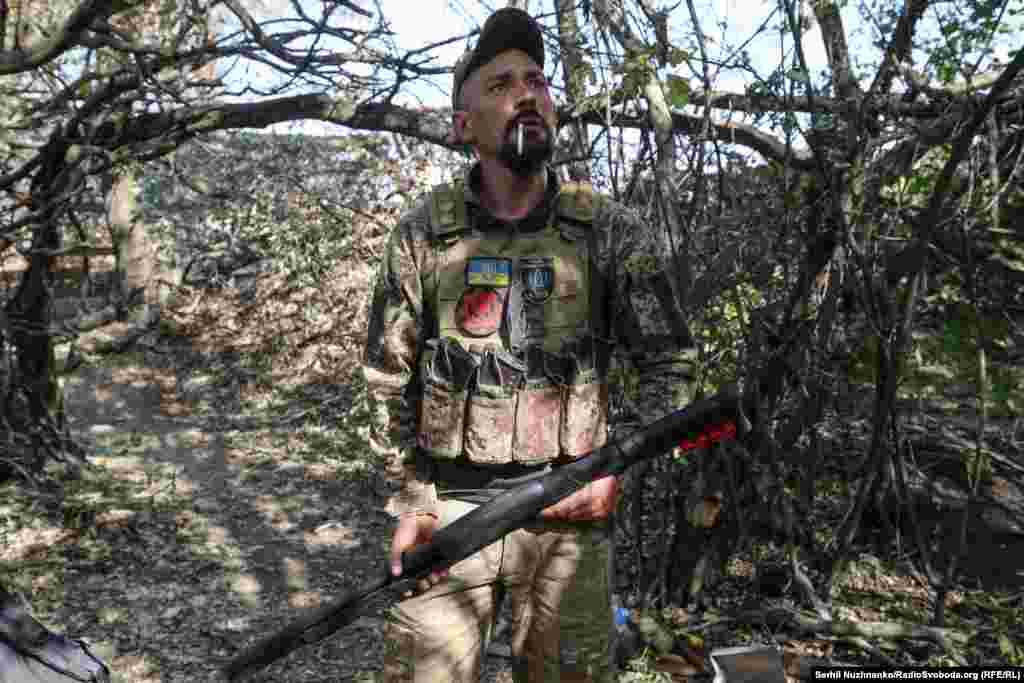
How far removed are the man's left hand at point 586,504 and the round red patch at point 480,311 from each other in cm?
43

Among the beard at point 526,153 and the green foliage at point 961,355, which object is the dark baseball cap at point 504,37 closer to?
the beard at point 526,153

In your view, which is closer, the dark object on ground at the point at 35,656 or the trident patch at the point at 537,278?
the dark object on ground at the point at 35,656

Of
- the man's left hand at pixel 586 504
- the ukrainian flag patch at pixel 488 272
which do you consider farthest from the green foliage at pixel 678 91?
the man's left hand at pixel 586 504

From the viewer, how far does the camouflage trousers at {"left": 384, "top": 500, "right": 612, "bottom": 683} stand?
210 centimetres

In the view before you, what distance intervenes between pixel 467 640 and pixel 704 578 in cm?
201

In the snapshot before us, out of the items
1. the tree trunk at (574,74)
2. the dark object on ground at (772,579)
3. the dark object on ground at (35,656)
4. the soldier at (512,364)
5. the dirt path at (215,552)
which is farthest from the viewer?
the dark object on ground at (772,579)

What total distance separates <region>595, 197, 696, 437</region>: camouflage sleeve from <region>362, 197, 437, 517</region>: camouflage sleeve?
46cm

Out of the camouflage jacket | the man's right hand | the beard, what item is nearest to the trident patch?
the camouflage jacket

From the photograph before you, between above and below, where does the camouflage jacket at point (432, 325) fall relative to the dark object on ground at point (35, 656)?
above

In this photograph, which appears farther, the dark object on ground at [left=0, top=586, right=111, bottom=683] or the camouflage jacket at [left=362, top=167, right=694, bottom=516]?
the camouflage jacket at [left=362, top=167, right=694, bottom=516]

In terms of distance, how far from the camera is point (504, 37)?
2.21 meters

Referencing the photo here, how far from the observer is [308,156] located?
384 inches

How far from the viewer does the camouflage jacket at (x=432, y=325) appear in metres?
2.16

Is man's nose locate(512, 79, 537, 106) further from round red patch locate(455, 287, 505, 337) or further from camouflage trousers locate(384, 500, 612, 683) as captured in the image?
camouflage trousers locate(384, 500, 612, 683)
